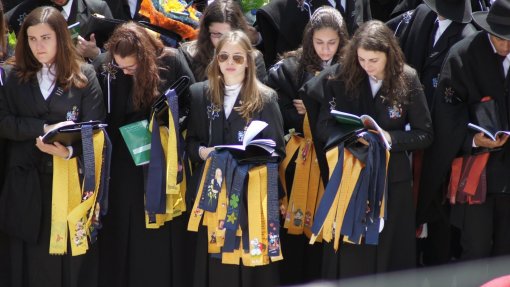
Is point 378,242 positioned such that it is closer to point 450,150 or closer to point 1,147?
point 450,150

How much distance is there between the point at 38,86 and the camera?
8.02 metres

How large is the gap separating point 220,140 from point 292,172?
69 centimetres

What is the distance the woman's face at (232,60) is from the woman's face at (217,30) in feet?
1.70

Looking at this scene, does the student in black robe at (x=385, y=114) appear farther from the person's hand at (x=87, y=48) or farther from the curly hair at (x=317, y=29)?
the person's hand at (x=87, y=48)

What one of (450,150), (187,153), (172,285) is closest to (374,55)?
(450,150)

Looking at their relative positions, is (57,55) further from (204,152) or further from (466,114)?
(466,114)

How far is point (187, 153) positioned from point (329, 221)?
102 cm

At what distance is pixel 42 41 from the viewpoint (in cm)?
798

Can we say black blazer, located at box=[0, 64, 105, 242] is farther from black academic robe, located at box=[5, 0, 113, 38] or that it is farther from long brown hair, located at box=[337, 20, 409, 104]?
long brown hair, located at box=[337, 20, 409, 104]

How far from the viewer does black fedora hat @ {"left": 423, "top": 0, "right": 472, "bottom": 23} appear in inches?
338

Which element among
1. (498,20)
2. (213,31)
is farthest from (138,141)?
(498,20)

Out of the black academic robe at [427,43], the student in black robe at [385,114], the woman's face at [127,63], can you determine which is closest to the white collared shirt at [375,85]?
the student in black robe at [385,114]

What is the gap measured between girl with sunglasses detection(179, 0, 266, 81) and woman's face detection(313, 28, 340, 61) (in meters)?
0.41

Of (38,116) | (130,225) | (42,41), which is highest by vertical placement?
(42,41)
